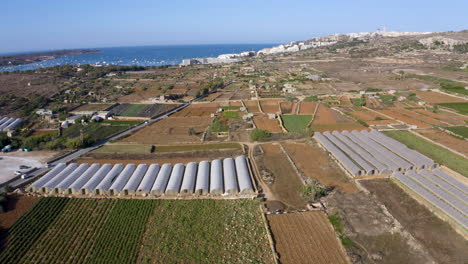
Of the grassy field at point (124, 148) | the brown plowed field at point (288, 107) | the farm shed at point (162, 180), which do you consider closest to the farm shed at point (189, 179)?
the farm shed at point (162, 180)

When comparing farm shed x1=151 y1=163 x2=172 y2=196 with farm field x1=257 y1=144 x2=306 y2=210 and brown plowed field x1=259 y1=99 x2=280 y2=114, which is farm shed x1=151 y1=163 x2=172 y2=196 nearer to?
farm field x1=257 y1=144 x2=306 y2=210

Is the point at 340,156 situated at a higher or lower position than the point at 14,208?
higher

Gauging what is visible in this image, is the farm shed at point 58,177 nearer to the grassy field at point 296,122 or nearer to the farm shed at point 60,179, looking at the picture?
the farm shed at point 60,179

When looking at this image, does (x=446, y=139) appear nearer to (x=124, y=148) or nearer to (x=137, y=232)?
(x=137, y=232)

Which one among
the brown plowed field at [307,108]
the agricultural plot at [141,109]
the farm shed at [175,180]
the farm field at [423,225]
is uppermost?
the agricultural plot at [141,109]

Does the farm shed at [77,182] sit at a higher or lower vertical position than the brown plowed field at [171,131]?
lower

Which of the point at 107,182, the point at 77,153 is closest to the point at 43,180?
the point at 107,182

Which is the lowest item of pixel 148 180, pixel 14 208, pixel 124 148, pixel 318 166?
pixel 318 166
